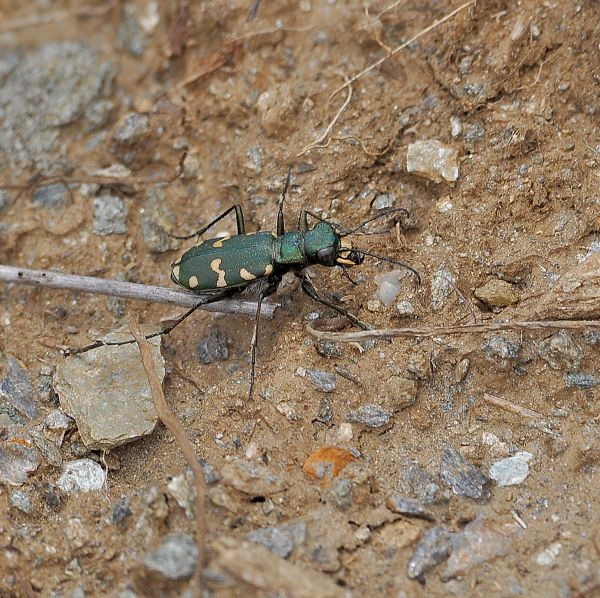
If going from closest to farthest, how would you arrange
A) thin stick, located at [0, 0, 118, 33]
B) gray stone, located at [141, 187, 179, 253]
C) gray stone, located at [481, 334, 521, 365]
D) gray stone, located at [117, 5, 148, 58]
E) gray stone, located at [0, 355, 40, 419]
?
gray stone, located at [481, 334, 521, 365] < gray stone, located at [0, 355, 40, 419] < gray stone, located at [141, 187, 179, 253] < gray stone, located at [117, 5, 148, 58] < thin stick, located at [0, 0, 118, 33]

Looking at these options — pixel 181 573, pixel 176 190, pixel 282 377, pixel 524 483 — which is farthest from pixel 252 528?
pixel 176 190

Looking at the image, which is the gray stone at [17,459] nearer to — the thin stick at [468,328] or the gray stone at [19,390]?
the gray stone at [19,390]

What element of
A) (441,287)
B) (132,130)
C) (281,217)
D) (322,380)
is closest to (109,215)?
(132,130)

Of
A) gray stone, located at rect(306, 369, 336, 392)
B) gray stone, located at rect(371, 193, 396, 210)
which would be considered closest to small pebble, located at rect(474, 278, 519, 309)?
gray stone, located at rect(371, 193, 396, 210)

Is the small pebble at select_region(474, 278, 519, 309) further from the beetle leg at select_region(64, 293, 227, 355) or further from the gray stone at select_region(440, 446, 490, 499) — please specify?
the beetle leg at select_region(64, 293, 227, 355)

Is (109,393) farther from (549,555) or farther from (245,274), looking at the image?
(549,555)

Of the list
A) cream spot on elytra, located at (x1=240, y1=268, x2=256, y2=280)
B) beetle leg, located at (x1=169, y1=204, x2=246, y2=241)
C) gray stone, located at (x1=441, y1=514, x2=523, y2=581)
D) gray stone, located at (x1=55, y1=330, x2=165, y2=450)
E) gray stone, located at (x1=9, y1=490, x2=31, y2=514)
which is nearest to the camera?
gray stone, located at (x1=441, y1=514, x2=523, y2=581)

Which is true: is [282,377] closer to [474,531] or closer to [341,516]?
[341,516]

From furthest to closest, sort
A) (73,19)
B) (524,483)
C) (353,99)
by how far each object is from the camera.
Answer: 1. (73,19)
2. (353,99)
3. (524,483)
